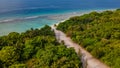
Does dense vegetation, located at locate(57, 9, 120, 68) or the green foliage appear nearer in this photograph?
the green foliage

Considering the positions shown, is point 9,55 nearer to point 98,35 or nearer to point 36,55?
point 36,55

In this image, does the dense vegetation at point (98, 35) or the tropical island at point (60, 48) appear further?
the dense vegetation at point (98, 35)

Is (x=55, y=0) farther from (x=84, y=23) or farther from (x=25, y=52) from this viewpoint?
(x=25, y=52)

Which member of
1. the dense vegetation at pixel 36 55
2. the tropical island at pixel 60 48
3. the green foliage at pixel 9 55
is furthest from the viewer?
the green foliage at pixel 9 55

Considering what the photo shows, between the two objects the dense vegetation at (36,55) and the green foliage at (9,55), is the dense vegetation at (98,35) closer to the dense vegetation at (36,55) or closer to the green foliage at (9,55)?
the dense vegetation at (36,55)

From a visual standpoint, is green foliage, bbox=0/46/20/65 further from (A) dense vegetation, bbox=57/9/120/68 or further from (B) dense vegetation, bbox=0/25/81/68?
(A) dense vegetation, bbox=57/9/120/68

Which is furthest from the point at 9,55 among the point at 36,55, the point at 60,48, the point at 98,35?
the point at 98,35

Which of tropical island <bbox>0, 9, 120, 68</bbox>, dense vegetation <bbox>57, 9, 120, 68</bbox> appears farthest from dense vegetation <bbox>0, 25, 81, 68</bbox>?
dense vegetation <bbox>57, 9, 120, 68</bbox>

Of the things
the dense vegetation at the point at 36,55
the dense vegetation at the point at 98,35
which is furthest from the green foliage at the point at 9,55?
the dense vegetation at the point at 98,35
